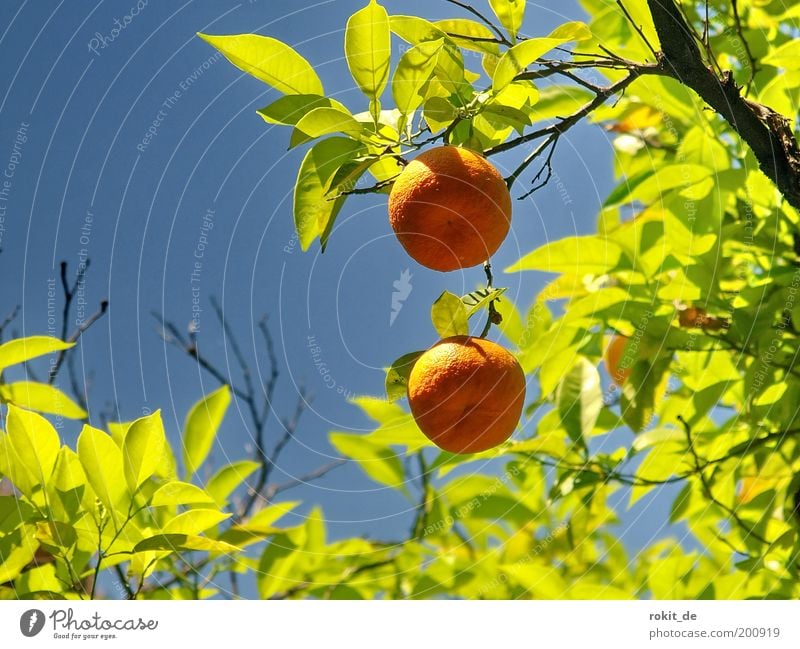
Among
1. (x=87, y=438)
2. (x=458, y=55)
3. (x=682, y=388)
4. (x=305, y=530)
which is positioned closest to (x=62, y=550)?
(x=87, y=438)

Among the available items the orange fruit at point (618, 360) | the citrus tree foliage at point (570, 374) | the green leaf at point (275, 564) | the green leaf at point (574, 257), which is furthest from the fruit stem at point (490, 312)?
the green leaf at point (275, 564)

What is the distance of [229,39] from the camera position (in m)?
0.65

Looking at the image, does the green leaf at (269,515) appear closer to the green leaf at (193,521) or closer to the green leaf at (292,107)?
the green leaf at (193,521)

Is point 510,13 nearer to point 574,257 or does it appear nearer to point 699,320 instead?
point 574,257

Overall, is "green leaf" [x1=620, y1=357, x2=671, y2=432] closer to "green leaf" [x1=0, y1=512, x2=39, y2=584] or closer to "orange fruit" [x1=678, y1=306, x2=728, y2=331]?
"orange fruit" [x1=678, y1=306, x2=728, y2=331]

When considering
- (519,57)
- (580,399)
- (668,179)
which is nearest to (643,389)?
(580,399)

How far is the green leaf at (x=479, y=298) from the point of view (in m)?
0.62

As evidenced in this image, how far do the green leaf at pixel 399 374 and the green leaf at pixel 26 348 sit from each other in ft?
1.18

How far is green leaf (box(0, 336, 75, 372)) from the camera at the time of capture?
32.4 inches

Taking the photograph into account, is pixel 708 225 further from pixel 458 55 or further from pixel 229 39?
pixel 229 39

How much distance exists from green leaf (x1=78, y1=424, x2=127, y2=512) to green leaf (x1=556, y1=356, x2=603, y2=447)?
0.51 meters

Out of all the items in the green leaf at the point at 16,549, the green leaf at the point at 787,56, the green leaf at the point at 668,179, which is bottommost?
the green leaf at the point at 16,549

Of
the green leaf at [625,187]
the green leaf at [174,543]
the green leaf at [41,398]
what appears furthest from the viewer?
the green leaf at [625,187]

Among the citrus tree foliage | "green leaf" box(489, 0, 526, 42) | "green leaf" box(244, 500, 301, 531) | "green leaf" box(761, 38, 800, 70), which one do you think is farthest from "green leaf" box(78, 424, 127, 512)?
"green leaf" box(761, 38, 800, 70)
